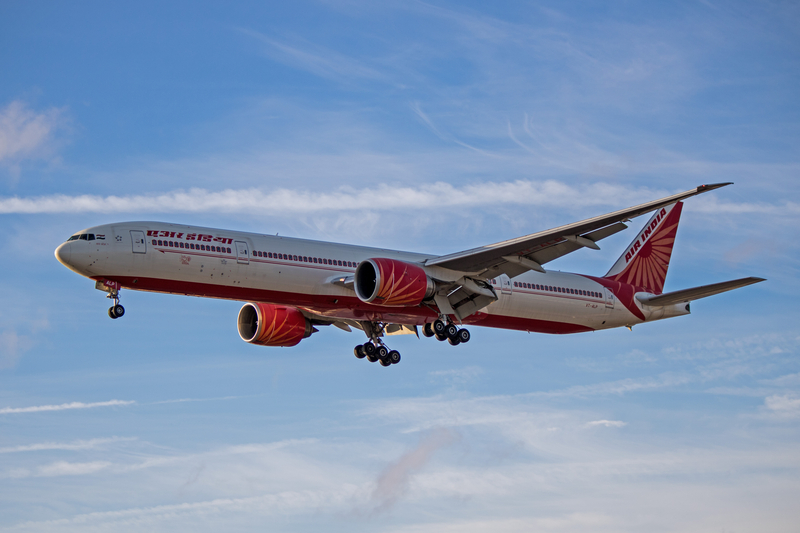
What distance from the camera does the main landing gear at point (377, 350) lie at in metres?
49.3

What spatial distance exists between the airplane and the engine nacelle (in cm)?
5

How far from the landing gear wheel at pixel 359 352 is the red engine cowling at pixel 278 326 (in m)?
2.71

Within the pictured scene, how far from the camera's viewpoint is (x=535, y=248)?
42.3 m

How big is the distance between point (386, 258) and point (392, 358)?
7330mm

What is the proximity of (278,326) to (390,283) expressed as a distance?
32.4 ft

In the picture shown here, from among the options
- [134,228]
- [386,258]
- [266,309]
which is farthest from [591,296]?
[134,228]

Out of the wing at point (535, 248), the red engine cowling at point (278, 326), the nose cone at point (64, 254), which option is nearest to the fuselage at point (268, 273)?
the nose cone at point (64, 254)

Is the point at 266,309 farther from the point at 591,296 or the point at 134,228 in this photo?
the point at 591,296

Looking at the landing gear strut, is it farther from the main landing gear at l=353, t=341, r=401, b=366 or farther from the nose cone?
the main landing gear at l=353, t=341, r=401, b=366

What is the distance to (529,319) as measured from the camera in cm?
4891

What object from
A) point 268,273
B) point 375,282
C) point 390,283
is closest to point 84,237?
point 268,273

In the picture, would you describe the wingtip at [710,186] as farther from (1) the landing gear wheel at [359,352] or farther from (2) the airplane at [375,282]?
(1) the landing gear wheel at [359,352]

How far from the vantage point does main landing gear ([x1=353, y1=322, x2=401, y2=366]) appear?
162 ft

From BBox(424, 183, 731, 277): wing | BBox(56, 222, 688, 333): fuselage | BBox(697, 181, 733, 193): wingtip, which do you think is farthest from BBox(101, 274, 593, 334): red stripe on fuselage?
BBox(697, 181, 733, 193): wingtip
